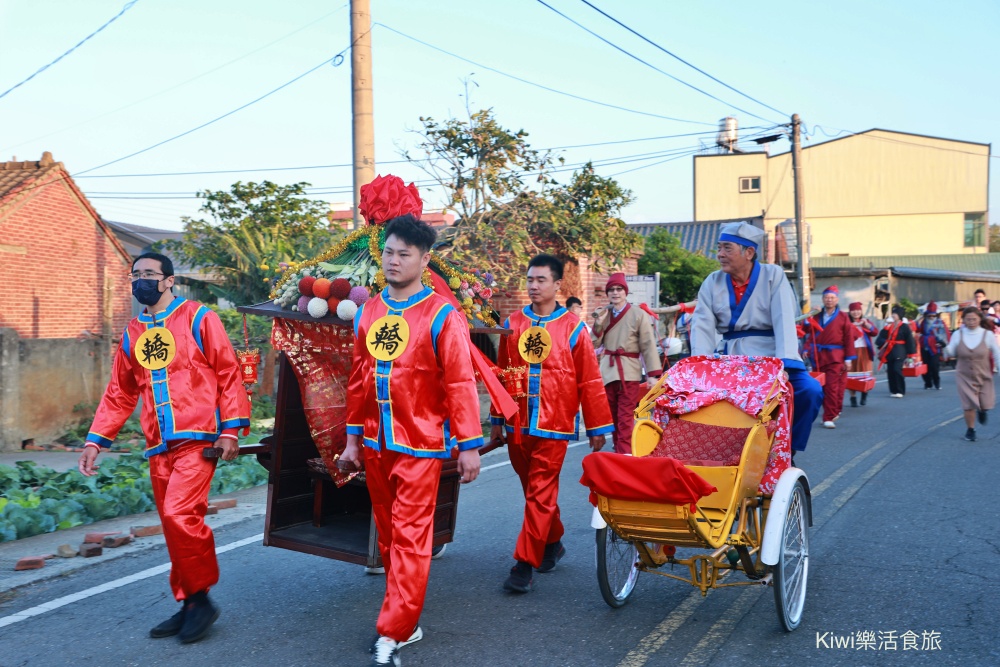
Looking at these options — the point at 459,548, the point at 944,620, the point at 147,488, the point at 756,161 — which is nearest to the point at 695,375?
the point at 944,620

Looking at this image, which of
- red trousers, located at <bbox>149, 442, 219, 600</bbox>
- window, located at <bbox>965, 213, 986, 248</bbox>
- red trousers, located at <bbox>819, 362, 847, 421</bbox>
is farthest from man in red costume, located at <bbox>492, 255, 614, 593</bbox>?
window, located at <bbox>965, 213, 986, 248</bbox>

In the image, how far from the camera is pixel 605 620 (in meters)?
4.66

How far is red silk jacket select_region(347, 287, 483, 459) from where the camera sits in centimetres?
416

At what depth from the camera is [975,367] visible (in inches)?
454

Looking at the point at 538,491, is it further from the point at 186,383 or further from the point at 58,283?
the point at 58,283

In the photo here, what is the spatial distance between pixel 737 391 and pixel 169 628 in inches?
123

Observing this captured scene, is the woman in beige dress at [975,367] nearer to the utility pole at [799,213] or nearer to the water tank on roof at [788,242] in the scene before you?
the utility pole at [799,213]

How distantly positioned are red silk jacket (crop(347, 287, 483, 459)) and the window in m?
48.6

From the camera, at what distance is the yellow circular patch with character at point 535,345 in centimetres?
545

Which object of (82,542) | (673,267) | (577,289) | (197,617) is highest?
(673,267)

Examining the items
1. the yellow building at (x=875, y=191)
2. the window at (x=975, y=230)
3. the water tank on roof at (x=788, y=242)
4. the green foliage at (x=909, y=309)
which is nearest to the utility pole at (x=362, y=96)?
the water tank on roof at (x=788, y=242)

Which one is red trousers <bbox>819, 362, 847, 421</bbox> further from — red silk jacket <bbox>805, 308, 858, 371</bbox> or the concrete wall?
the concrete wall

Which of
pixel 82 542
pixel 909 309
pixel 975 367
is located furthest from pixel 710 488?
pixel 909 309

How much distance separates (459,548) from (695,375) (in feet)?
6.92
